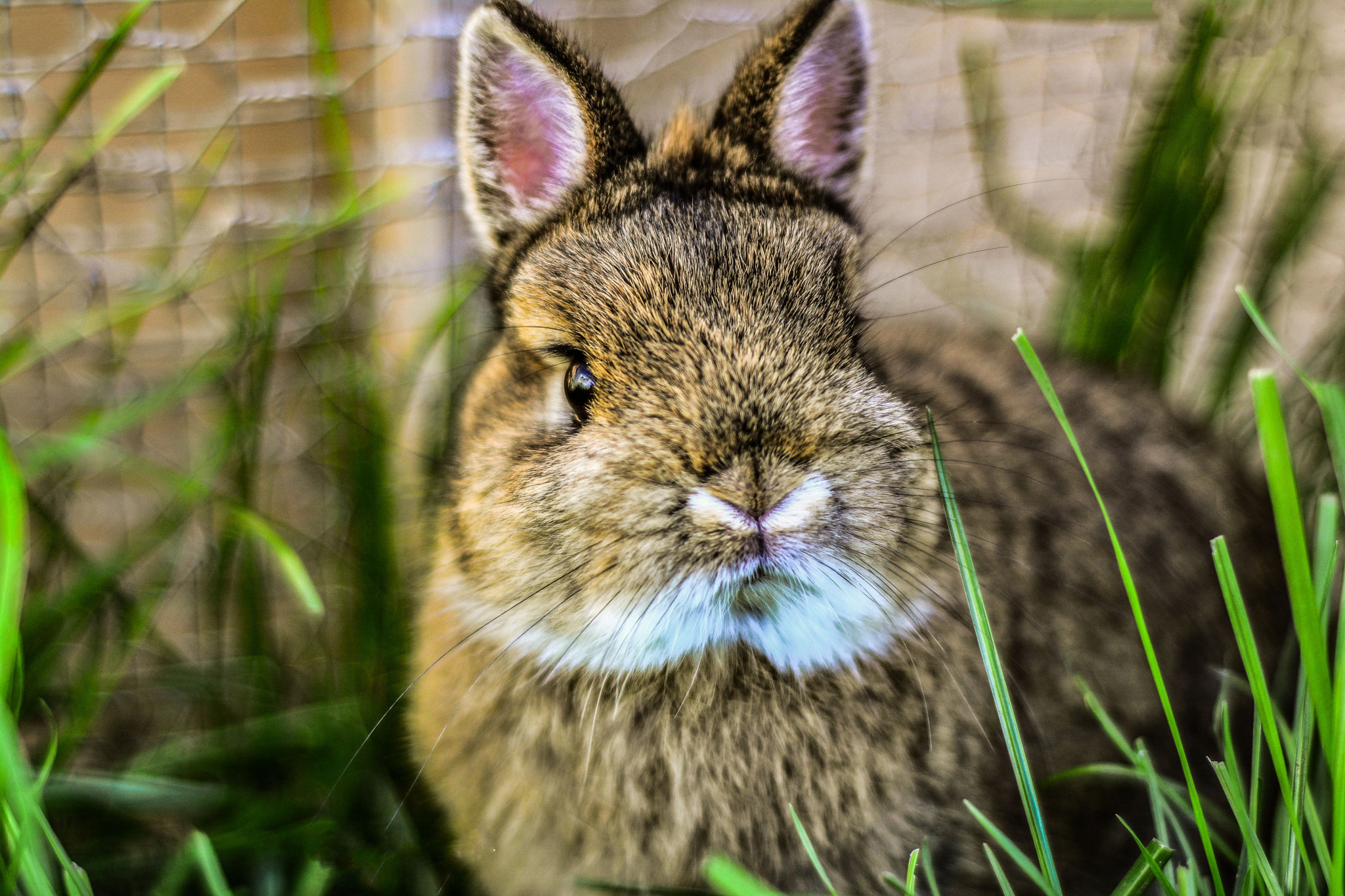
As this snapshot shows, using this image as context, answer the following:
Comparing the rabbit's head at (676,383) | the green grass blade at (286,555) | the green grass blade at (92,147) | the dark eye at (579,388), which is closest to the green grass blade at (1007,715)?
the rabbit's head at (676,383)

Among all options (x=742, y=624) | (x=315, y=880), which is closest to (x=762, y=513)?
(x=742, y=624)

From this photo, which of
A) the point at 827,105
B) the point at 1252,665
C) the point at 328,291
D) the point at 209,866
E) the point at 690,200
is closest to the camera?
the point at 1252,665

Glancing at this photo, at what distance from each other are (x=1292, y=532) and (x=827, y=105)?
3.69 ft

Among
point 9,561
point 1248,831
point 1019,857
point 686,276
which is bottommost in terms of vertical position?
point 1019,857

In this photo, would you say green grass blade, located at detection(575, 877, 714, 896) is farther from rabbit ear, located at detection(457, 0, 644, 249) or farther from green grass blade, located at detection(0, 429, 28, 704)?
rabbit ear, located at detection(457, 0, 644, 249)

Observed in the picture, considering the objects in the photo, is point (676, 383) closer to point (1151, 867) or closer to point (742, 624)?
point (742, 624)

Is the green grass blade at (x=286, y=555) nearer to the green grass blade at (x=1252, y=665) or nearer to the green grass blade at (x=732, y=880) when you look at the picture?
the green grass blade at (x=732, y=880)

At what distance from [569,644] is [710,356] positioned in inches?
19.1

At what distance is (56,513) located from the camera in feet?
7.03

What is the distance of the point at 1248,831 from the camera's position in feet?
3.75

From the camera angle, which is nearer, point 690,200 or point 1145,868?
point 1145,868

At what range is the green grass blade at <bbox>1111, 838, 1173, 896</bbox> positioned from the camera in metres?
1.13

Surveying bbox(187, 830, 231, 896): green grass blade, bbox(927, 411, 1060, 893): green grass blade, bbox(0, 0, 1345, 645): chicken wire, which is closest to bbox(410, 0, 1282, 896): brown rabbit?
bbox(927, 411, 1060, 893): green grass blade

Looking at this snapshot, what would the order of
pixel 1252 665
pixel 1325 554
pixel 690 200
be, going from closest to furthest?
pixel 1252 665 → pixel 1325 554 → pixel 690 200
